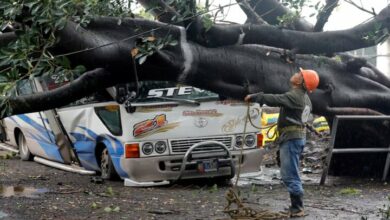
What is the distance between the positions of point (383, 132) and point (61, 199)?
17.0 feet

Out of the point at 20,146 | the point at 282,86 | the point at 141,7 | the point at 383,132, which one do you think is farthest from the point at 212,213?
the point at 20,146

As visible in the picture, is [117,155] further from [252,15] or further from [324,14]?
[324,14]

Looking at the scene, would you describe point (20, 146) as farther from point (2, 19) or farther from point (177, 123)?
point (2, 19)

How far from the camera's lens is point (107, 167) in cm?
1070

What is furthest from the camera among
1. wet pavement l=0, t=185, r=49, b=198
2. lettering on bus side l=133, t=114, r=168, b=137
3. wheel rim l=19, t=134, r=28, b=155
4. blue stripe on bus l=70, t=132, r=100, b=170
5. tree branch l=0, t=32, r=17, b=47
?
wheel rim l=19, t=134, r=28, b=155

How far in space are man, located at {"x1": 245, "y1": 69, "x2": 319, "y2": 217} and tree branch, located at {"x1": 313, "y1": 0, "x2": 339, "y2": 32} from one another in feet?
2.44

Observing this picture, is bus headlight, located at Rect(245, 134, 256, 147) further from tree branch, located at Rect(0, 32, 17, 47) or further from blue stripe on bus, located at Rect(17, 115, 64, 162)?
tree branch, located at Rect(0, 32, 17, 47)

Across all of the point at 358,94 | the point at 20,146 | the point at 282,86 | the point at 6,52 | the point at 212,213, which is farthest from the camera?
the point at 20,146

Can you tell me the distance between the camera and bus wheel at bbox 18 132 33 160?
Answer: 14.4 metres

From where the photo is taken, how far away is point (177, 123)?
Result: 1012 centimetres

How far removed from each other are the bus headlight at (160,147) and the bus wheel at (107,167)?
3.03ft

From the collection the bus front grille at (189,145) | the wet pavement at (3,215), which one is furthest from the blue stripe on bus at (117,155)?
the wet pavement at (3,215)

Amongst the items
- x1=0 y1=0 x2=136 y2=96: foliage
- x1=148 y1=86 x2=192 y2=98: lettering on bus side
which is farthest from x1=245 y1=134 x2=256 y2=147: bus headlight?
x1=0 y1=0 x2=136 y2=96: foliage

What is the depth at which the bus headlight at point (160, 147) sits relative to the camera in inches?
394
